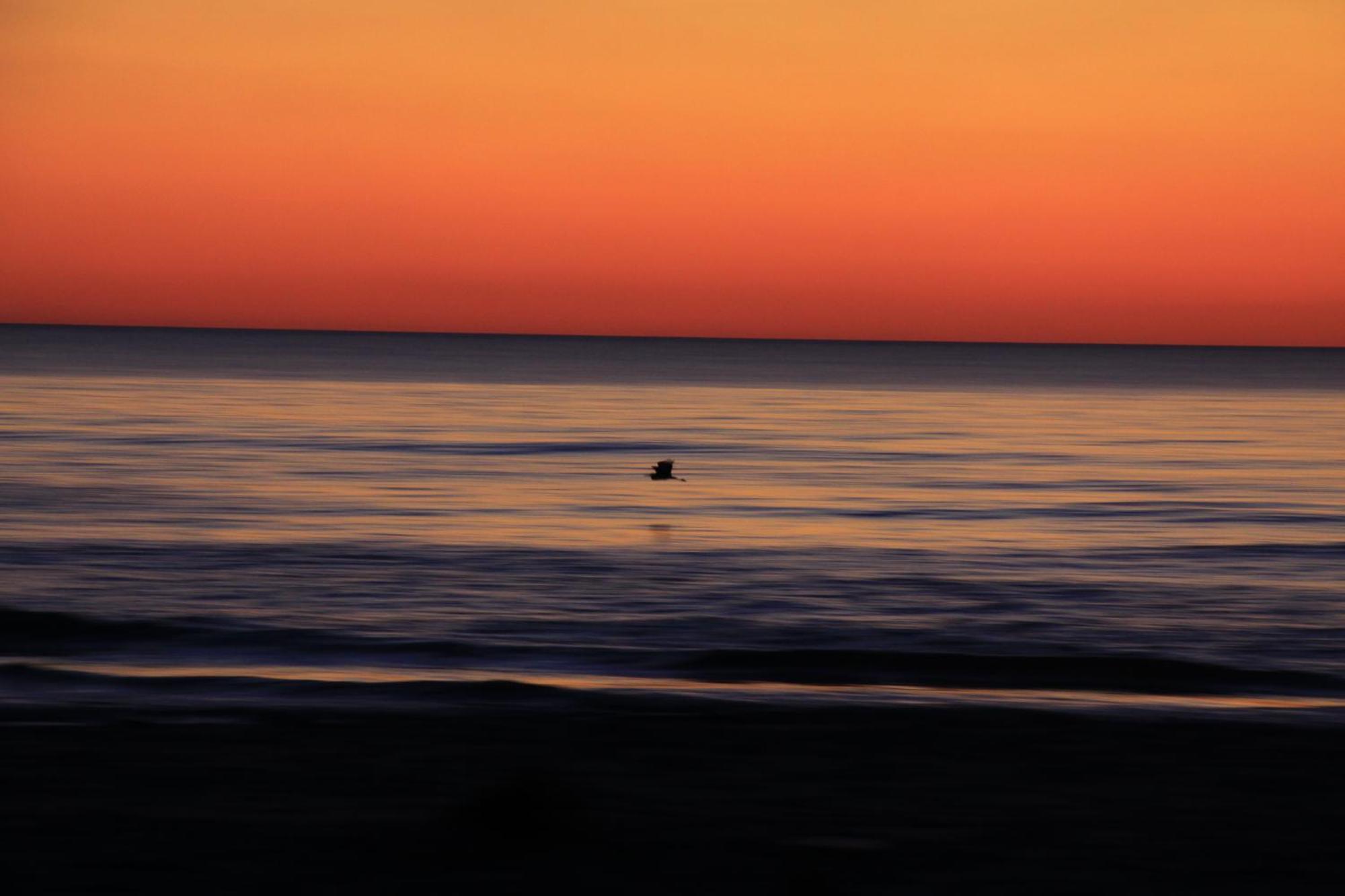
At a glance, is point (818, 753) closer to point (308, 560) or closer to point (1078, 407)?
point (308, 560)

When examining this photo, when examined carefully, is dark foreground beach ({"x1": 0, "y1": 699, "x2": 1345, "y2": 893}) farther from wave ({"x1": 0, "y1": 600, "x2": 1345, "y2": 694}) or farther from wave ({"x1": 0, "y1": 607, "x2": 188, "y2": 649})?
wave ({"x1": 0, "y1": 607, "x2": 188, "y2": 649})

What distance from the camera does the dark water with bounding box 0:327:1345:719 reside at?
580 inches

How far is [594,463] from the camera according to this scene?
4169 centimetres

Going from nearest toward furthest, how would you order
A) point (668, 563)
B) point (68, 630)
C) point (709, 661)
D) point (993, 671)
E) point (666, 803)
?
1. point (666, 803)
2. point (993, 671)
3. point (709, 661)
4. point (68, 630)
5. point (668, 563)

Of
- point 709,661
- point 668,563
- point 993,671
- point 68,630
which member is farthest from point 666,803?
point 668,563

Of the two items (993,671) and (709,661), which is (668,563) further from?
(993,671)

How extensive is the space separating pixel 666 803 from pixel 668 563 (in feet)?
45.5

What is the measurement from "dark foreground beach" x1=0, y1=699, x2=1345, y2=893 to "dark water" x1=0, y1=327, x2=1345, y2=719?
1.80 m

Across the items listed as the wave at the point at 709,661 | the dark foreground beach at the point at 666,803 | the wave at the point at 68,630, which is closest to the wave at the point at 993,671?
the wave at the point at 709,661

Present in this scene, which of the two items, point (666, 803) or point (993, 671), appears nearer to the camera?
point (666, 803)

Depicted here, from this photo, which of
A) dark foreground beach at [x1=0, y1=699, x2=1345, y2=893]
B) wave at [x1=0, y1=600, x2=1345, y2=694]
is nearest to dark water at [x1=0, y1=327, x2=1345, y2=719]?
wave at [x1=0, y1=600, x2=1345, y2=694]

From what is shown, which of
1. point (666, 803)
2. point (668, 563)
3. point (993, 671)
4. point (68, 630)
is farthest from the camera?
point (668, 563)

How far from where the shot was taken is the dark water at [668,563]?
14.7m

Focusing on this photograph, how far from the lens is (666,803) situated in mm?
9031
